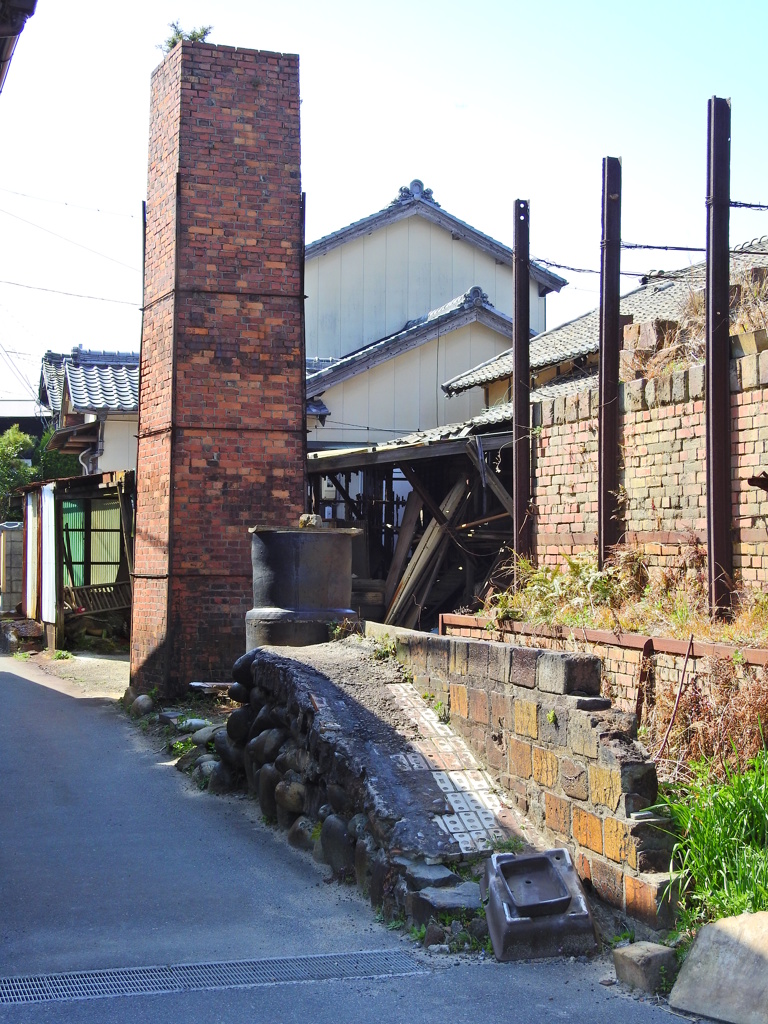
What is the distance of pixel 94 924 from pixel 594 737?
8.67 feet

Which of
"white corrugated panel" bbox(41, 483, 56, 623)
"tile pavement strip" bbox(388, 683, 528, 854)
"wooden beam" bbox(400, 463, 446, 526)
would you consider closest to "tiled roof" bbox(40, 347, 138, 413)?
"white corrugated panel" bbox(41, 483, 56, 623)

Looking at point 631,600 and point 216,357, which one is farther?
point 216,357

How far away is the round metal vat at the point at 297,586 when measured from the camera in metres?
9.19

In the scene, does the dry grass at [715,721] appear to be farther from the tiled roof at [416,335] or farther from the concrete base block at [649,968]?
the tiled roof at [416,335]

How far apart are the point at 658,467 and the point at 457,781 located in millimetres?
3526

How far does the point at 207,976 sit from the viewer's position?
4402 millimetres

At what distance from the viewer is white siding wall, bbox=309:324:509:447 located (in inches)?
768

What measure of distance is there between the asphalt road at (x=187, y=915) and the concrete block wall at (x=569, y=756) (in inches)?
18.5

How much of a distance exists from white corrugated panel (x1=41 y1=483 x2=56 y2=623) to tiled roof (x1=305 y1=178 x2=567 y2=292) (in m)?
9.23

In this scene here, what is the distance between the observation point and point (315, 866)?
5.97m

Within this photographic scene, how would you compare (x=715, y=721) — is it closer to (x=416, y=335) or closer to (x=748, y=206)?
(x=748, y=206)

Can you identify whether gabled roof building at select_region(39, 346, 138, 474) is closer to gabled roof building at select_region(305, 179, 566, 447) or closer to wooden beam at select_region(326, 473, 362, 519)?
gabled roof building at select_region(305, 179, 566, 447)

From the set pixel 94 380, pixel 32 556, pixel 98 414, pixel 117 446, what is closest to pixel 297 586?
pixel 98 414

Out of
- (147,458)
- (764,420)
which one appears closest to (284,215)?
(147,458)
